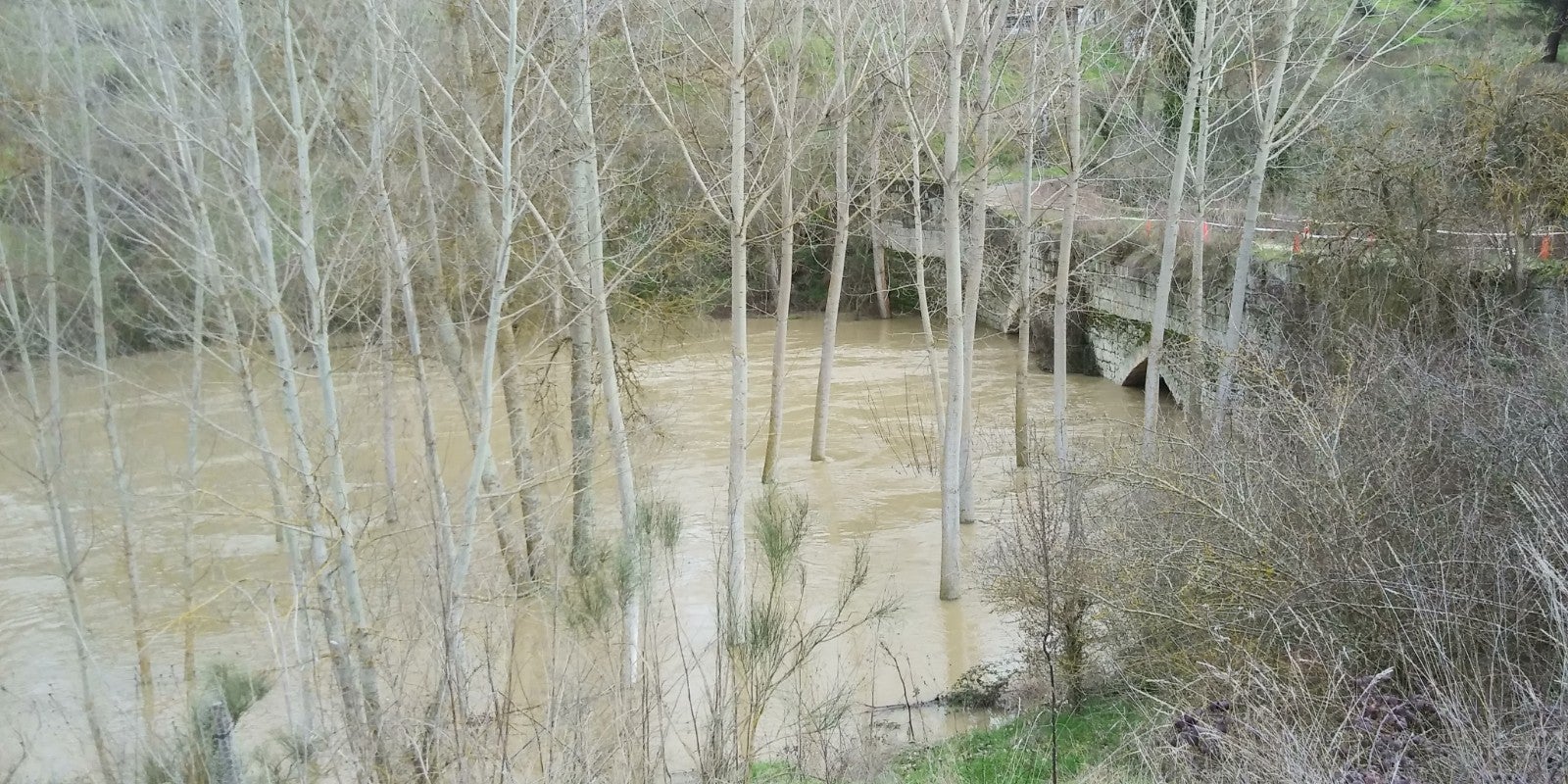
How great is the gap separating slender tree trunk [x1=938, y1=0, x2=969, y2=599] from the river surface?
0.36 metres

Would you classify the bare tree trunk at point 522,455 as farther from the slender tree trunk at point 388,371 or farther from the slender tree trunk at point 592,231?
the slender tree trunk at point 388,371

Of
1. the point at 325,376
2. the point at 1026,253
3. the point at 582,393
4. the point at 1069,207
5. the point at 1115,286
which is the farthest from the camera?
the point at 1115,286

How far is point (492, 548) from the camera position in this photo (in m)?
12.2

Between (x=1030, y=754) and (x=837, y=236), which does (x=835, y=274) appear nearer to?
(x=837, y=236)

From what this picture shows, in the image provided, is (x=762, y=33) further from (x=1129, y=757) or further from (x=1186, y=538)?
(x=1129, y=757)

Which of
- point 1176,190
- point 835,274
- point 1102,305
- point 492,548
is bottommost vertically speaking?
point 492,548

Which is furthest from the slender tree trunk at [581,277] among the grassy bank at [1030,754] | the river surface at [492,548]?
the grassy bank at [1030,754]

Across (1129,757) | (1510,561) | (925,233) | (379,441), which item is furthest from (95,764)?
(925,233)

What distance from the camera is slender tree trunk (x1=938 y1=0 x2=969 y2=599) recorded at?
430 inches

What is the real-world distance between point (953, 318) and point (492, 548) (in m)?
5.42

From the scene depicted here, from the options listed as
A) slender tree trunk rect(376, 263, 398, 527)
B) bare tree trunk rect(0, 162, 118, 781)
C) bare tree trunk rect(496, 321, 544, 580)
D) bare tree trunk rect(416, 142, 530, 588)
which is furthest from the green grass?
bare tree trunk rect(0, 162, 118, 781)

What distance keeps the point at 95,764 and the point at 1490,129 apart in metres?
14.7

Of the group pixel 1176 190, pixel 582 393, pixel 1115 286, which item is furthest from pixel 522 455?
pixel 1115 286

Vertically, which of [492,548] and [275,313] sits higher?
[275,313]
